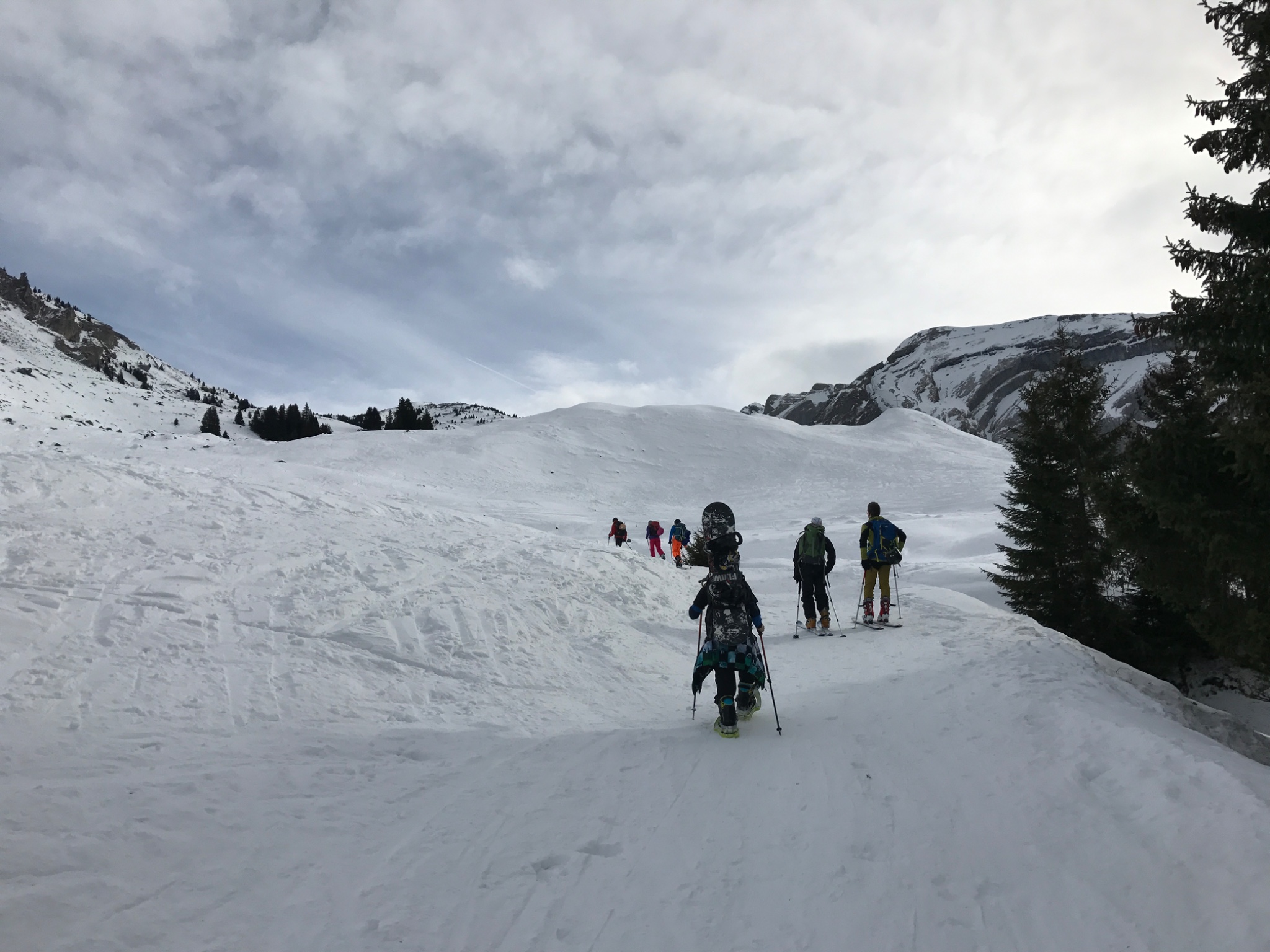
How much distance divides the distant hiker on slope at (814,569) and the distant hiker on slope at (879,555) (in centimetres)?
64

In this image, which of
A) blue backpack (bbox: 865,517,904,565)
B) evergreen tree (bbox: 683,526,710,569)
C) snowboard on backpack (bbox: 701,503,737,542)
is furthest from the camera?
evergreen tree (bbox: 683,526,710,569)

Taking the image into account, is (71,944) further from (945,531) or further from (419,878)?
(945,531)

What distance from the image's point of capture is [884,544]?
11195 mm

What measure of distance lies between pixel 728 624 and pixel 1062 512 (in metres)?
11.3

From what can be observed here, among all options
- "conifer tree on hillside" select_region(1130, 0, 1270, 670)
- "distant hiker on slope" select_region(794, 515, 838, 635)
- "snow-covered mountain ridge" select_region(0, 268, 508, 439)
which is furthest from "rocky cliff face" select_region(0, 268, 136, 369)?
"conifer tree on hillside" select_region(1130, 0, 1270, 670)

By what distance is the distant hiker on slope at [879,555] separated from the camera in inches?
440

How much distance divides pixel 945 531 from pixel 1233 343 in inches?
849

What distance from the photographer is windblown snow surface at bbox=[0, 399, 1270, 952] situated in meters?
3.61

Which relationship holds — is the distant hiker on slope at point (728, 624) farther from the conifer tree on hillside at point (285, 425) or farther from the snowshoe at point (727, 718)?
the conifer tree on hillside at point (285, 425)

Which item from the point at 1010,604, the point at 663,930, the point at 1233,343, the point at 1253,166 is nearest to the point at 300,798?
the point at 663,930

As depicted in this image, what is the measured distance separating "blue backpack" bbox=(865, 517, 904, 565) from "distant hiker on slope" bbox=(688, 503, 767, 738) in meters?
5.06

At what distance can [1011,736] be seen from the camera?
559 centimetres

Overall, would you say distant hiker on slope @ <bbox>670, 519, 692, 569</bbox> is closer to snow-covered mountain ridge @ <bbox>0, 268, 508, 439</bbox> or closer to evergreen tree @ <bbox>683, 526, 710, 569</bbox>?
evergreen tree @ <bbox>683, 526, 710, 569</bbox>

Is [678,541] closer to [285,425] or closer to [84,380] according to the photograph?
[285,425]
